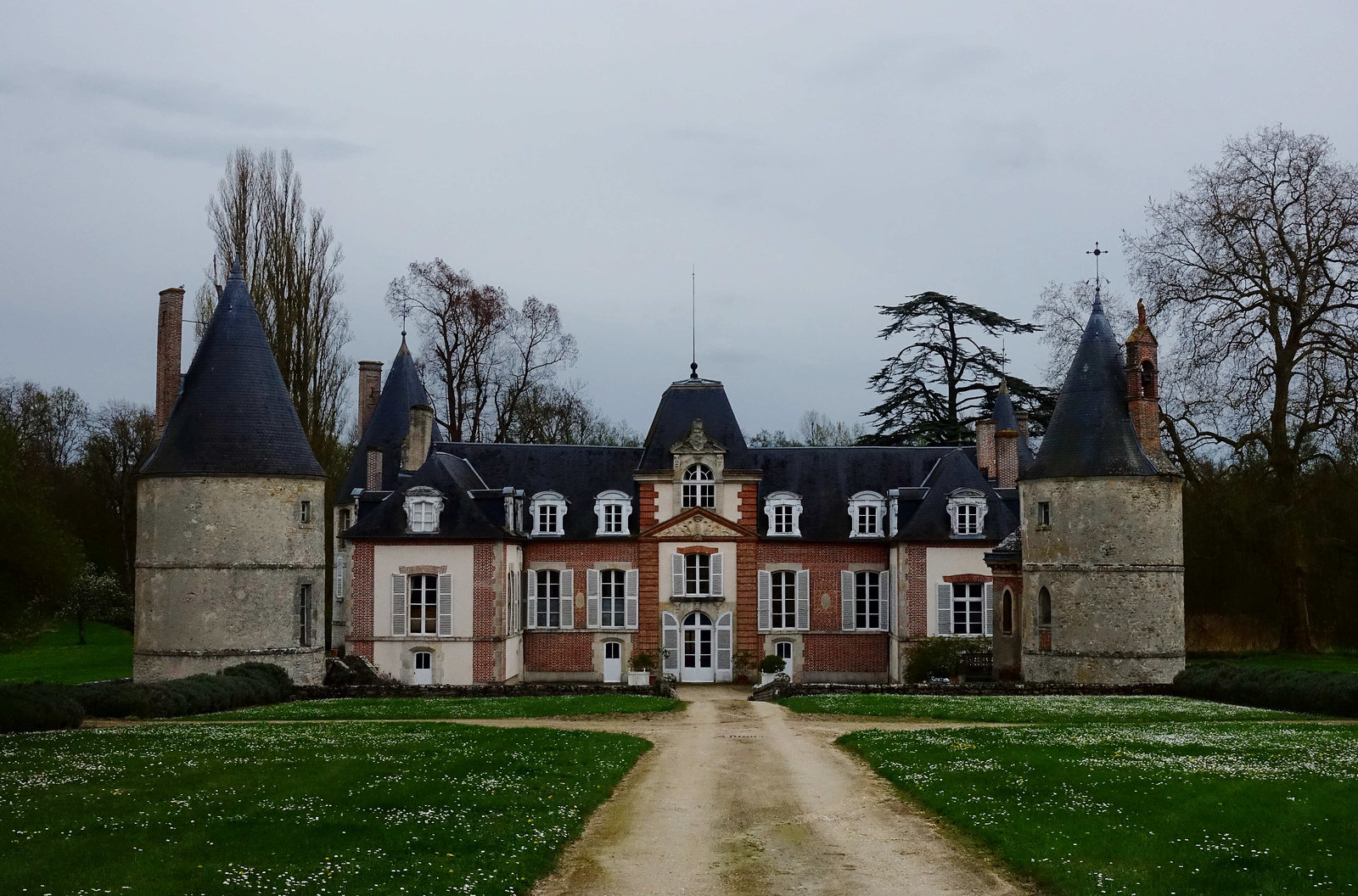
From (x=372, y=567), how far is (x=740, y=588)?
9.85 meters

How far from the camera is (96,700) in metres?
21.4

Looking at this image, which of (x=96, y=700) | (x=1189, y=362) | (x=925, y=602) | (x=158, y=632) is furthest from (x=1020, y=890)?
(x=1189, y=362)

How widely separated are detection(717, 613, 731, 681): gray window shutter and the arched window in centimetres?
310

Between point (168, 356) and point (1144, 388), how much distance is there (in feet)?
75.0

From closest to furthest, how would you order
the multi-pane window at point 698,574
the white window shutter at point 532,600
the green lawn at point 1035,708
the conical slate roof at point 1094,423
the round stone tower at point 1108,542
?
the green lawn at point 1035,708 → the round stone tower at point 1108,542 → the conical slate roof at point 1094,423 → the multi-pane window at point 698,574 → the white window shutter at point 532,600

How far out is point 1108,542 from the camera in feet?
91.4

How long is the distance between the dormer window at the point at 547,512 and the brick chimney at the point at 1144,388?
15.2 metres

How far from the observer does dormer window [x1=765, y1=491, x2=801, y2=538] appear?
35344mm

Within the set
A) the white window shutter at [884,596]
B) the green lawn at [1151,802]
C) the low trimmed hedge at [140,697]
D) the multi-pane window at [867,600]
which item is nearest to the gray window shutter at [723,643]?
the multi-pane window at [867,600]

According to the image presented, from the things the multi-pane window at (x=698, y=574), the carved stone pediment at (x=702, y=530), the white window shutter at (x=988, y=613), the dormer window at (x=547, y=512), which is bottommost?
the white window shutter at (x=988, y=613)

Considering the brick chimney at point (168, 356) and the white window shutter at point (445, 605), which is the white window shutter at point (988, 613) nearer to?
the white window shutter at point (445, 605)

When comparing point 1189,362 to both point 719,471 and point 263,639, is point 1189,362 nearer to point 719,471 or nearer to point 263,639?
point 719,471

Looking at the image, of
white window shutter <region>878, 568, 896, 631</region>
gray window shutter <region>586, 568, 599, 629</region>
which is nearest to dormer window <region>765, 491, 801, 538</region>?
white window shutter <region>878, 568, 896, 631</region>

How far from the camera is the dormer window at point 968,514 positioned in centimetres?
3388
